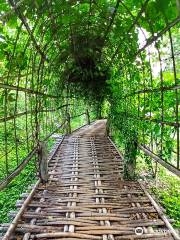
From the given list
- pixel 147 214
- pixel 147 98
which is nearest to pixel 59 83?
pixel 147 98

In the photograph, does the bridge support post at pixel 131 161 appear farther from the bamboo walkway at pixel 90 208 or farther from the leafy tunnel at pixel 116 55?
the bamboo walkway at pixel 90 208

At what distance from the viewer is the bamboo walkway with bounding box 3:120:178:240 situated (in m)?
2.98

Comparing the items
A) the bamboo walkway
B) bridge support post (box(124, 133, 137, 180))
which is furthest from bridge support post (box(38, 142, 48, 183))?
bridge support post (box(124, 133, 137, 180))

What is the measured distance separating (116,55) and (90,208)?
137 inches

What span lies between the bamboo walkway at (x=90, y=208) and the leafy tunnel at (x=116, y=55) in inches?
18.7

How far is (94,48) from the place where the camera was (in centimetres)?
689

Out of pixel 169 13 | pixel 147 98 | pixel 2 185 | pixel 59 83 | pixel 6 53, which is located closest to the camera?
pixel 169 13

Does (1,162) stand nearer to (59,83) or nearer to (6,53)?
(59,83)

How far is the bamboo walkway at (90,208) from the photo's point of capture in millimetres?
2984

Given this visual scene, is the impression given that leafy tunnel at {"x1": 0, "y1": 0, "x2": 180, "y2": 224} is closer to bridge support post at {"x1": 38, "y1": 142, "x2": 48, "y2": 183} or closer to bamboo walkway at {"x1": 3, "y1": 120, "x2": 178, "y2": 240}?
bridge support post at {"x1": 38, "y1": 142, "x2": 48, "y2": 183}

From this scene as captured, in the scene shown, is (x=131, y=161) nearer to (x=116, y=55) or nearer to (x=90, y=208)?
(x=90, y=208)

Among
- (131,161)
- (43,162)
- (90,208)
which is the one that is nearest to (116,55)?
(131,161)

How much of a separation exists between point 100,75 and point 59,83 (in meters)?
1.19

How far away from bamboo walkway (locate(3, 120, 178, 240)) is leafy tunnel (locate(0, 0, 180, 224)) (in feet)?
1.56
